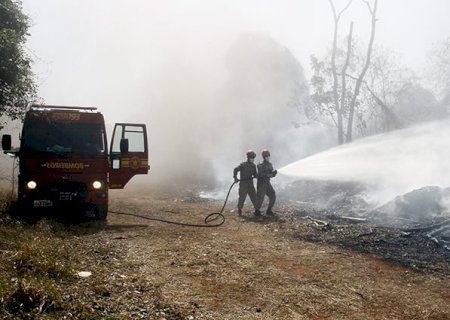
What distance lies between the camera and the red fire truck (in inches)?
328

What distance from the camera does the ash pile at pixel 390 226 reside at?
7.17 meters

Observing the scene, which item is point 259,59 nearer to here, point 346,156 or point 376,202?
point 346,156

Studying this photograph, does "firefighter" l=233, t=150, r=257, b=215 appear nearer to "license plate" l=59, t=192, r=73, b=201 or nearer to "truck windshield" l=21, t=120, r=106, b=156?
"truck windshield" l=21, t=120, r=106, b=156

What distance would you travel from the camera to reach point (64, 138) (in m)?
8.77

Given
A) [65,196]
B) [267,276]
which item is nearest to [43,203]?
[65,196]

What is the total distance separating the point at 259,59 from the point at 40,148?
32.7m

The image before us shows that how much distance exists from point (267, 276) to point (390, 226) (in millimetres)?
5265

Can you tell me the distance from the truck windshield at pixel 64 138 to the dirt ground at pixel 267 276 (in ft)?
6.19

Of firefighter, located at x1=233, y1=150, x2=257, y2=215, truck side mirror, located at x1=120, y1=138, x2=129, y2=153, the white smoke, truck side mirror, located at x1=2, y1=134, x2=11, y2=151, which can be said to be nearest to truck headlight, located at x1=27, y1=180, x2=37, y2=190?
truck side mirror, located at x1=2, y1=134, x2=11, y2=151

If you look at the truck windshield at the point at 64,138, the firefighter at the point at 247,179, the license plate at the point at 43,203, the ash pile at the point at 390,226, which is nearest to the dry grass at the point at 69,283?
the license plate at the point at 43,203

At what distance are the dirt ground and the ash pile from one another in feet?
0.58

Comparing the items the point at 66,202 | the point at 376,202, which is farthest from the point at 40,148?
the point at 376,202

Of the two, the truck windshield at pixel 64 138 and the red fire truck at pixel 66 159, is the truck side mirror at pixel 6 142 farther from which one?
the truck windshield at pixel 64 138

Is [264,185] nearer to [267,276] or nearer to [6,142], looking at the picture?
[267,276]
